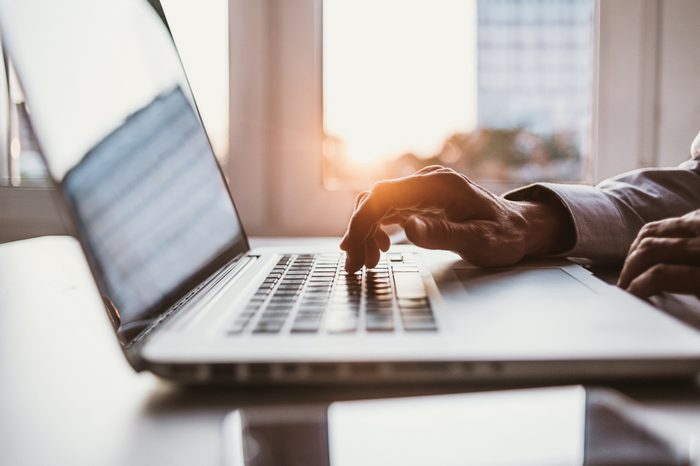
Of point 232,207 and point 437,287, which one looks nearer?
point 437,287

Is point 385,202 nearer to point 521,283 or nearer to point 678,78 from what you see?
point 521,283

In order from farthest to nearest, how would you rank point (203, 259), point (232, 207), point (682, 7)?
point (682, 7) < point (232, 207) < point (203, 259)

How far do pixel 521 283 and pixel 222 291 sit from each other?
0.90ft

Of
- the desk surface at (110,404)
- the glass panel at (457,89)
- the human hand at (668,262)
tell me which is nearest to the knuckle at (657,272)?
the human hand at (668,262)

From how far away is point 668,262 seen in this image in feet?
1.52

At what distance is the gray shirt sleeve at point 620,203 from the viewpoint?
0.68 meters

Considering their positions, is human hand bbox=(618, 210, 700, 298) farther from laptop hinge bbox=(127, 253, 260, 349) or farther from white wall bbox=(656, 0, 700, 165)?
white wall bbox=(656, 0, 700, 165)

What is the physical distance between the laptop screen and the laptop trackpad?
0.27 m

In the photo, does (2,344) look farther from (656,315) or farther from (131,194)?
(656,315)

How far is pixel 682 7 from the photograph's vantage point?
1160 millimetres

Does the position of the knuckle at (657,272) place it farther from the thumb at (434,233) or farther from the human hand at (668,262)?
the thumb at (434,233)

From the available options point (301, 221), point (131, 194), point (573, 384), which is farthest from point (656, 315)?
point (301, 221)

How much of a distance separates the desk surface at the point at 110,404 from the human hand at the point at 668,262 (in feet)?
0.54

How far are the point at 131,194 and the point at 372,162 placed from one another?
0.85m
